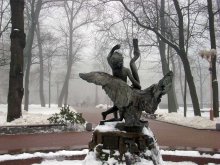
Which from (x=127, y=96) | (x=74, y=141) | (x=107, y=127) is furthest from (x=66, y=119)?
(x=127, y=96)

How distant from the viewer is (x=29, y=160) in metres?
10.1

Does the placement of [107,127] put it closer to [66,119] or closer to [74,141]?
[74,141]

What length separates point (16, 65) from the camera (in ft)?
59.4

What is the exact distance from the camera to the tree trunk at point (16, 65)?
1784cm

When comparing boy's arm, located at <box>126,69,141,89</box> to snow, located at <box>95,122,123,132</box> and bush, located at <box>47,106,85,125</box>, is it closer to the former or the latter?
snow, located at <box>95,122,123,132</box>

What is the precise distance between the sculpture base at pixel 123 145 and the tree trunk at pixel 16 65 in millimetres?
11337

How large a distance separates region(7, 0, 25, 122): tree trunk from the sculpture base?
1134cm

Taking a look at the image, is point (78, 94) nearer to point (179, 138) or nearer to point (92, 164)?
point (179, 138)

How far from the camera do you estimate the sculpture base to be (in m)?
7.16

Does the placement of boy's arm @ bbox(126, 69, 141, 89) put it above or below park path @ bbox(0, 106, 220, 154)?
above

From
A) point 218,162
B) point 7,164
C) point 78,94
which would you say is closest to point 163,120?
point 218,162

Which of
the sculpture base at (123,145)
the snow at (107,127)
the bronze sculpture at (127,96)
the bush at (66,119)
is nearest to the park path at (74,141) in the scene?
the bush at (66,119)

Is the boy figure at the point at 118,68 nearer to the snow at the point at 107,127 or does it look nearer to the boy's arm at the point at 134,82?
the boy's arm at the point at 134,82

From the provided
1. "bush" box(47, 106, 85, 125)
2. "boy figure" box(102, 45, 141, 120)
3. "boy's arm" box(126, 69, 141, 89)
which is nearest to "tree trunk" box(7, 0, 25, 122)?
"bush" box(47, 106, 85, 125)
